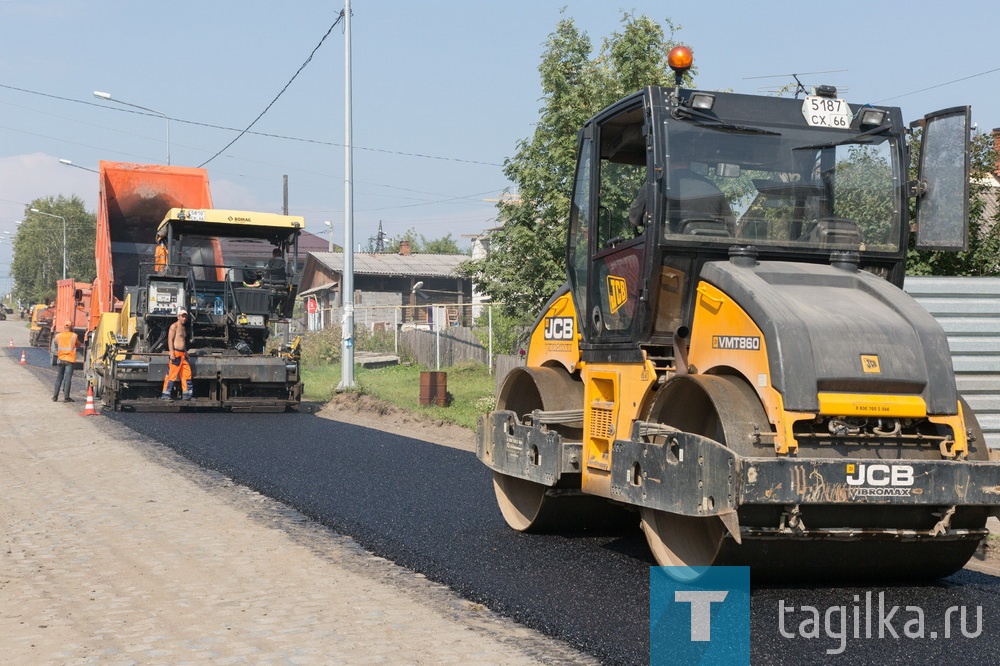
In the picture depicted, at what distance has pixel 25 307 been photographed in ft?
270

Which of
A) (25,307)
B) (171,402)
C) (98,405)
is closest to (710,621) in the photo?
(171,402)

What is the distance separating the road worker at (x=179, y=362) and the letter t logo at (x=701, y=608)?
1265cm

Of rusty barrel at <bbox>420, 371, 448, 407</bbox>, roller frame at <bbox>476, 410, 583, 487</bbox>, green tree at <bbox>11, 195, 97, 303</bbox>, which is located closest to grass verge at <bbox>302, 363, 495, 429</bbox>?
rusty barrel at <bbox>420, 371, 448, 407</bbox>

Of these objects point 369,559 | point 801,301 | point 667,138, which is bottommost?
point 369,559

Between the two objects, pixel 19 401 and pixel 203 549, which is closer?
pixel 203 549

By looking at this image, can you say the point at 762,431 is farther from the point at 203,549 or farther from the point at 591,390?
the point at 203,549

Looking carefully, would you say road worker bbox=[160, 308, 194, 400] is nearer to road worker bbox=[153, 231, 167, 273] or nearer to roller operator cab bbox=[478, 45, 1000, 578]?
road worker bbox=[153, 231, 167, 273]

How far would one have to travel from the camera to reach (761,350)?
5234mm

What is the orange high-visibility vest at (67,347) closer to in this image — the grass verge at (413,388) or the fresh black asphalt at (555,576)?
the grass verge at (413,388)

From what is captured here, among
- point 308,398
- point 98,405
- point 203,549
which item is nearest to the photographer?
point 203,549

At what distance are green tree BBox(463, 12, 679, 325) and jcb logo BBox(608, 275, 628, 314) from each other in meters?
8.57

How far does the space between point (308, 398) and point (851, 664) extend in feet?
57.1

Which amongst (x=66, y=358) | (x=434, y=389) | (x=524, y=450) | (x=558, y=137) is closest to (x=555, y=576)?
(x=524, y=450)

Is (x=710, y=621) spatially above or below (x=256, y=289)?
below
